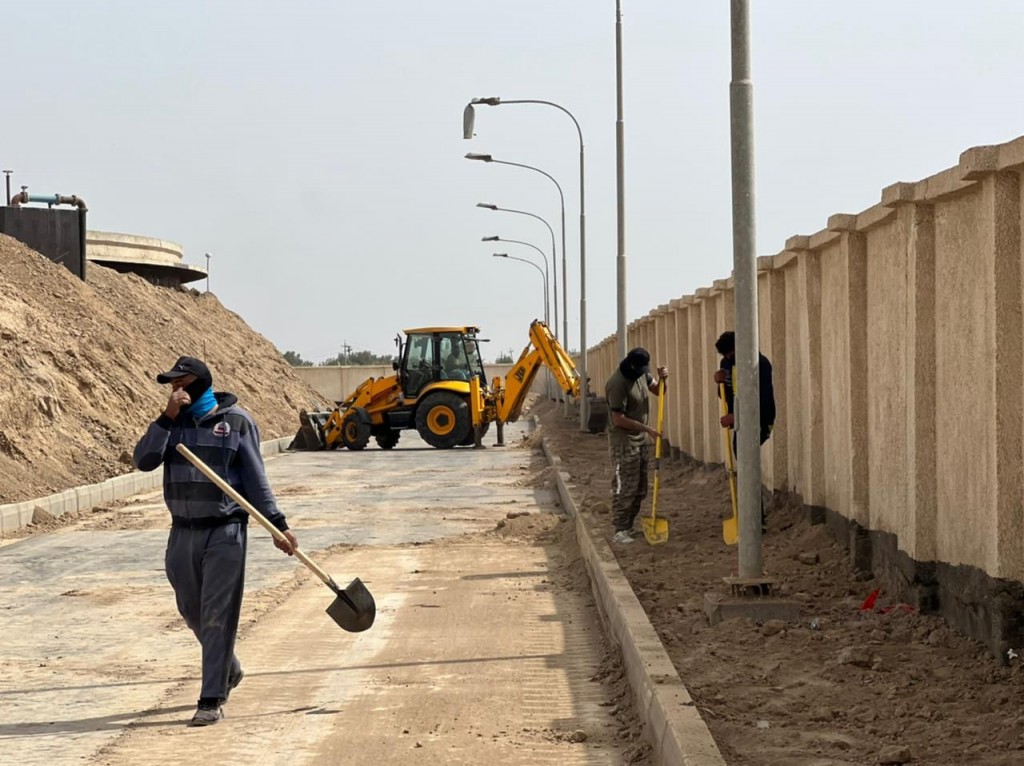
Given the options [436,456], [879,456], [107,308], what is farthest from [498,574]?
[107,308]

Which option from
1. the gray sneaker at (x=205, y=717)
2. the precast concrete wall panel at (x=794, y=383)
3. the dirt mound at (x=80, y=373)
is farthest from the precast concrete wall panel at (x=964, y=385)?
the dirt mound at (x=80, y=373)

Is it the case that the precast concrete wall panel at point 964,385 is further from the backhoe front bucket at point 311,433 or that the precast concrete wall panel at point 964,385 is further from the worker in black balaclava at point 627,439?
the backhoe front bucket at point 311,433

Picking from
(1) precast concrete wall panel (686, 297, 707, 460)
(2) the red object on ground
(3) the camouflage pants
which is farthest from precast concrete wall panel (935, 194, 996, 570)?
(1) precast concrete wall panel (686, 297, 707, 460)

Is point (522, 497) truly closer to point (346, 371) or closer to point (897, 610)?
point (897, 610)

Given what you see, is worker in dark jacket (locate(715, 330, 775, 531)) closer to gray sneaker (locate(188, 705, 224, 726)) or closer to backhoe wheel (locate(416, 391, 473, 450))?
gray sneaker (locate(188, 705, 224, 726))

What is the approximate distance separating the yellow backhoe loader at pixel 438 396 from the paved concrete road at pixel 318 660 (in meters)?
16.9

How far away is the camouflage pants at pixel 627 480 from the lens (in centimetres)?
1416

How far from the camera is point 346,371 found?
85.1m

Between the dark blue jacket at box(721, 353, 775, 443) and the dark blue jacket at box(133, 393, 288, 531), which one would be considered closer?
the dark blue jacket at box(133, 393, 288, 531)

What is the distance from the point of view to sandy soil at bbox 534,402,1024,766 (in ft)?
20.6

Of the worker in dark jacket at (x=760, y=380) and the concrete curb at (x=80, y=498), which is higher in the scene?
the worker in dark jacket at (x=760, y=380)

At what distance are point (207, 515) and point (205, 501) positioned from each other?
2.9 inches

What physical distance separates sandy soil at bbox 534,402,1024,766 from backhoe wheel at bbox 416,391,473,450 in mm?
22163

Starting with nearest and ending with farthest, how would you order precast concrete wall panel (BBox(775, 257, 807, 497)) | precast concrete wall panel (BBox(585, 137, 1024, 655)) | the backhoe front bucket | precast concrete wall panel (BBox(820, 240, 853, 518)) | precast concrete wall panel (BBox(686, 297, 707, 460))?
precast concrete wall panel (BBox(585, 137, 1024, 655)) < precast concrete wall panel (BBox(820, 240, 853, 518)) < precast concrete wall panel (BBox(775, 257, 807, 497)) < precast concrete wall panel (BBox(686, 297, 707, 460)) < the backhoe front bucket
